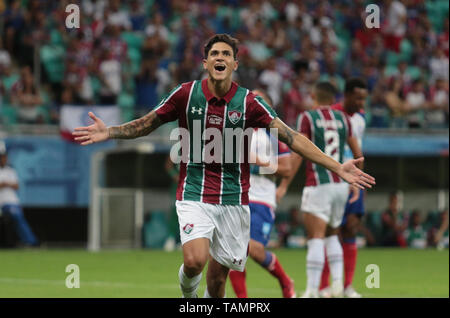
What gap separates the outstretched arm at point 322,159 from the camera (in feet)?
20.9

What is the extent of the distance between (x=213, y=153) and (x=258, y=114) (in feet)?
1.42

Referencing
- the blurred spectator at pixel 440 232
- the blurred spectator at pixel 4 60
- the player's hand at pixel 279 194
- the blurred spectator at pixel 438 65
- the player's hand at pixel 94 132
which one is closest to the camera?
the player's hand at pixel 94 132

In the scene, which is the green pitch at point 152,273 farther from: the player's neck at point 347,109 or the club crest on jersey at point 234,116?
the club crest on jersey at point 234,116

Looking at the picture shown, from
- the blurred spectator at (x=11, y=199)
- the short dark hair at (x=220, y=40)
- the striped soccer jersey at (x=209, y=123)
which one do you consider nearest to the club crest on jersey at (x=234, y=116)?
the striped soccer jersey at (x=209, y=123)

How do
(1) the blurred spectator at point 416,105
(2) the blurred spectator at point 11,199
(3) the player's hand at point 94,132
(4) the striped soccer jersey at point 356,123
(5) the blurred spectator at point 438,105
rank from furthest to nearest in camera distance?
(5) the blurred spectator at point 438,105 → (1) the blurred spectator at point 416,105 → (2) the blurred spectator at point 11,199 → (4) the striped soccer jersey at point 356,123 → (3) the player's hand at point 94,132

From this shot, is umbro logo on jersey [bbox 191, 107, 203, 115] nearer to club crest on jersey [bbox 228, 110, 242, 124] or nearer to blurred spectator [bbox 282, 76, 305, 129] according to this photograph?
club crest on jersey [bbox 228, 110, 242, 124]

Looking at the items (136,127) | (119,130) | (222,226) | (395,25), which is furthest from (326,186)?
(395,25)

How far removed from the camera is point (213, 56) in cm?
674

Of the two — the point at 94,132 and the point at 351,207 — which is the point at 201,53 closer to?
the point at 351,207

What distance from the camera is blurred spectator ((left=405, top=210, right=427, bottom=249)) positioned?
2034cm

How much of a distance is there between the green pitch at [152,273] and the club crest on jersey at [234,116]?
363 centimetres

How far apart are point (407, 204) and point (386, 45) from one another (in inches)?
198

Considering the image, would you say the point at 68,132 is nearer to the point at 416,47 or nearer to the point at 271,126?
the point at 416,47

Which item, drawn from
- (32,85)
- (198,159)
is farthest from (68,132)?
(198,159)
